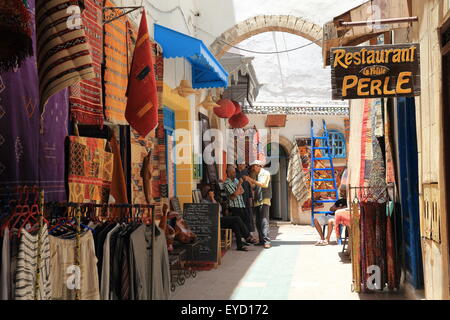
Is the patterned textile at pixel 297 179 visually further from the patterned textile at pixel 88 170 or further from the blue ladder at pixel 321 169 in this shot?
the patterned textile at pixel 88 170

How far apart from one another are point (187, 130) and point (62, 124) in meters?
5.47

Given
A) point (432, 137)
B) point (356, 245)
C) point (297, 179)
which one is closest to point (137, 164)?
point (356, 245)

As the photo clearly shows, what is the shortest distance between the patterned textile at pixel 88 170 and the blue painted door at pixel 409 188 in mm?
3144

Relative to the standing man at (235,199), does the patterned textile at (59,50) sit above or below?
above

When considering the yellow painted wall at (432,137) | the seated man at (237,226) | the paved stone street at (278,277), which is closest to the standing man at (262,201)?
the paved stone street at (278,277)

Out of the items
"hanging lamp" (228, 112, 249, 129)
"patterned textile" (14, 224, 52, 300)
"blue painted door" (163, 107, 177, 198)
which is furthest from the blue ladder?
"patterned textile" (14, 224, 52, 300)

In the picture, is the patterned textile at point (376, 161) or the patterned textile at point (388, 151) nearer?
the patterned textile at point (388, 151)

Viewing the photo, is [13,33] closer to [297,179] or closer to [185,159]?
[185,159]

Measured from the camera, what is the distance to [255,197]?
9.59m

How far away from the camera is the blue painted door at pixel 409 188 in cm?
518

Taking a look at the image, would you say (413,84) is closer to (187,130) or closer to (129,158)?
(129,158)

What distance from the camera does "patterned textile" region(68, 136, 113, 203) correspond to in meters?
3.93

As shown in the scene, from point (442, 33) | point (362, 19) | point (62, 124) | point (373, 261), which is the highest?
point (362, 19)
